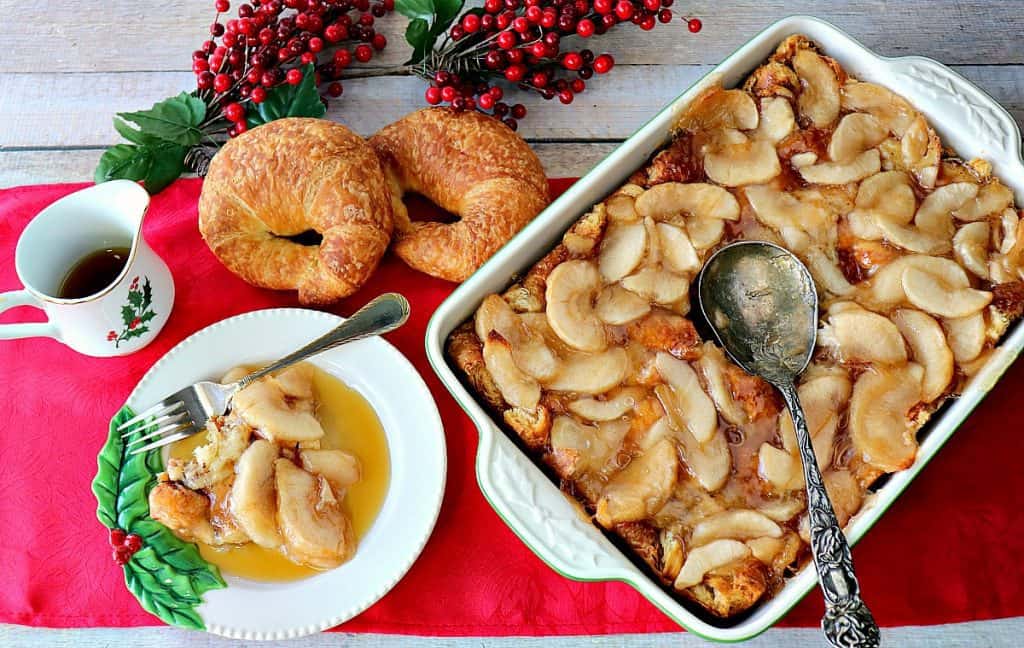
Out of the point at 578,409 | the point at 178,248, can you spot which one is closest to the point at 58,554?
the point at 178,248

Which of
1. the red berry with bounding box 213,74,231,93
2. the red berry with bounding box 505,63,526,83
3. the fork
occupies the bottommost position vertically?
the fork

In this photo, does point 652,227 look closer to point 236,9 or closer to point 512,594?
point 512,594

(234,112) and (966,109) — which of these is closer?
(966,109)

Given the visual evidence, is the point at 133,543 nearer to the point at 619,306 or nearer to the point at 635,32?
the point at 619,306

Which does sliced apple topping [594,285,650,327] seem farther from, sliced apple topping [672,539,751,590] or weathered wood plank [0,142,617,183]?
weathered wood plank [0,142,617,183]

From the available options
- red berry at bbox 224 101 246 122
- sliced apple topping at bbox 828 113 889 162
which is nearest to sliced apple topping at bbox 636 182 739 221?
sliced apple topping at bbox 828 113 889 162

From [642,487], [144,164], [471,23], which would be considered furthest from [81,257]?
[642,487]
